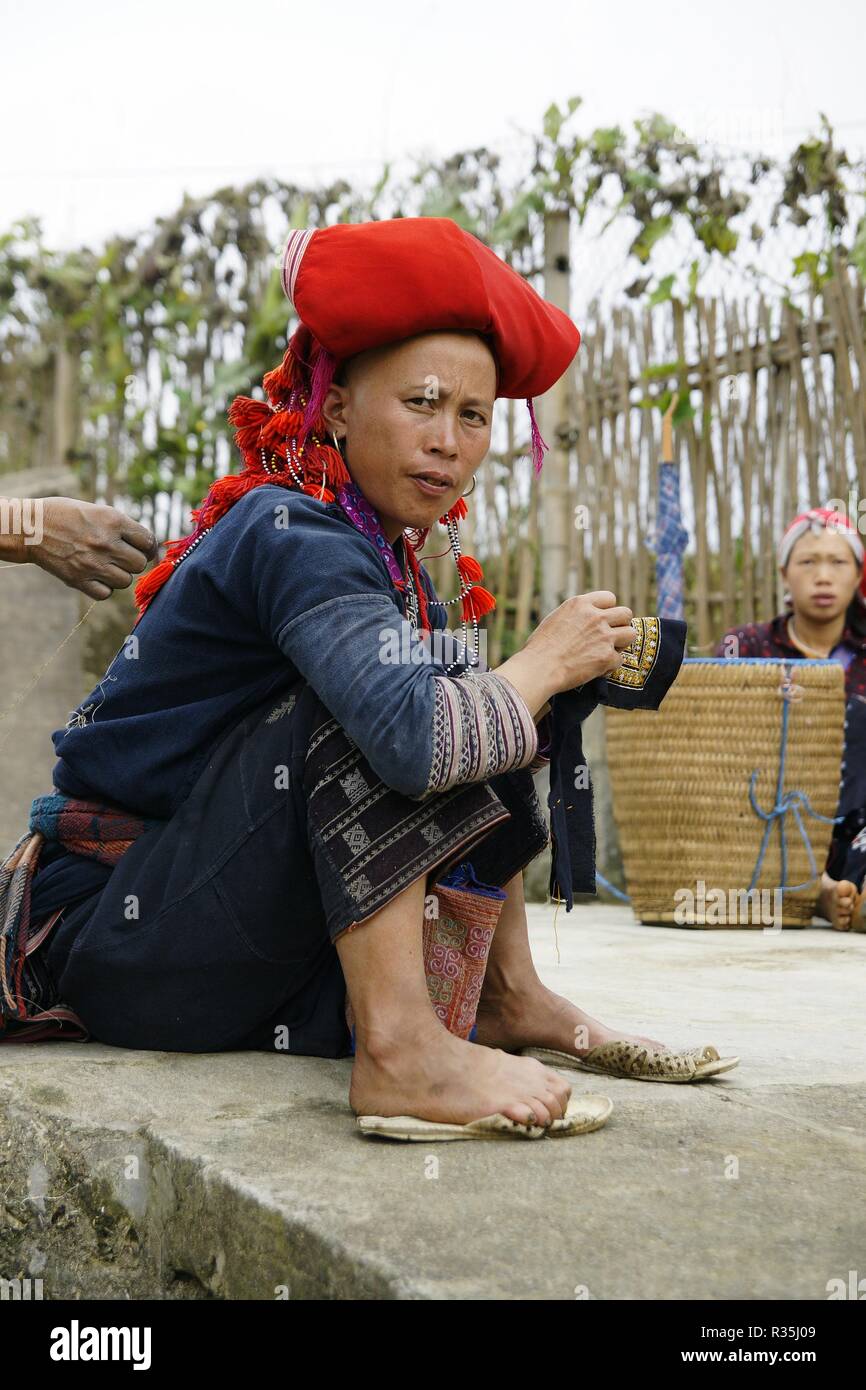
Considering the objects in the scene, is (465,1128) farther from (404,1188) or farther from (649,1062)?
(649,1062)

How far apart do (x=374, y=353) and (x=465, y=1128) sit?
1069 mm

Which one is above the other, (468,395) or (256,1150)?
(468,395)

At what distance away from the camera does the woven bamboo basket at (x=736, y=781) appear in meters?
4.32

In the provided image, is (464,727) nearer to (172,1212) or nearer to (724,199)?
(172,1212)

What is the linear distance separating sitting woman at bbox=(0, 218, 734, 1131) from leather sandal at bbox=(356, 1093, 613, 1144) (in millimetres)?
15

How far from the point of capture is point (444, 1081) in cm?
160

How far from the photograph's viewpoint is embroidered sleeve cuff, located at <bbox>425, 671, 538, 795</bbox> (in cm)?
161

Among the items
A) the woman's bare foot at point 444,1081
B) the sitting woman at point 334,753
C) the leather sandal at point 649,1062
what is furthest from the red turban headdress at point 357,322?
the leather sandal at point 649,1062

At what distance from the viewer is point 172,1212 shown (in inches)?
58.9

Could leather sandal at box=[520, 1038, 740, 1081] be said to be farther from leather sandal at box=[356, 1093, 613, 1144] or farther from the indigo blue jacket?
the indigo blue jacket

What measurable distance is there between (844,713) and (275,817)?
311cm

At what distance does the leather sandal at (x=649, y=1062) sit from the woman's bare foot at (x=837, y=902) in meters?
2.60

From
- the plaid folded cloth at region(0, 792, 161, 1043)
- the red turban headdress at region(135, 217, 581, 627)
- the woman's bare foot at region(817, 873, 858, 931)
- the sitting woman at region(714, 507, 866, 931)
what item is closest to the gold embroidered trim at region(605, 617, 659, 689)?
the red turban headdress at region(135, 217, 581, 627)
